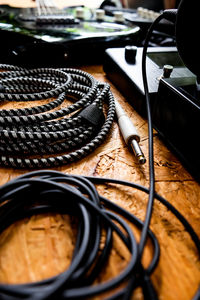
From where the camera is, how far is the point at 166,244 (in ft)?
1.00

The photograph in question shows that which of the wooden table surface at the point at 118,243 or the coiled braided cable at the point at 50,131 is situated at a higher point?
the coiled braided cable at the point at 50,131

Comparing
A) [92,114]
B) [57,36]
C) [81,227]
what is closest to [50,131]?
[92,114]

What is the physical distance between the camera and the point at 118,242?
30 cm

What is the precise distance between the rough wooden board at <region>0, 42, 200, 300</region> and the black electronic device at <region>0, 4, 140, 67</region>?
0.41m

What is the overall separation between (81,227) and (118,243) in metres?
0.05

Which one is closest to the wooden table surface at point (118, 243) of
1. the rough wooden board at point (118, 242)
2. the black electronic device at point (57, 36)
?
the rough wooden board at point (118, 242)

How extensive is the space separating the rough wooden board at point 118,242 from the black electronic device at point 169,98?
0.15ft

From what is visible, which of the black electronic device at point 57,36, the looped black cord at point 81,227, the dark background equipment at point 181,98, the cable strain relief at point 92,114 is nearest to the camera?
the looped black cord at point 81,227

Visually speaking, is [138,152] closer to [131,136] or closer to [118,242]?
[131,136]

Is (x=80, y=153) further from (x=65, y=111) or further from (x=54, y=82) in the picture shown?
(x=54, y=82)

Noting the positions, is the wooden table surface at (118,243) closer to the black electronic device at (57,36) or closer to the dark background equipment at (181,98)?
the dark background equipment at (181,98)

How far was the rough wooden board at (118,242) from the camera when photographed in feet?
0.88

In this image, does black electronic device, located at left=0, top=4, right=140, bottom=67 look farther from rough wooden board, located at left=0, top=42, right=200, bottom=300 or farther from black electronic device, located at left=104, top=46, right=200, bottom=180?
rough wooden board, located at left=0, top=42, right=200, bottom=300

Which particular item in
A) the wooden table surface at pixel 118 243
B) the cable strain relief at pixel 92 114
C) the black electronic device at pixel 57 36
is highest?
the black electronic device at pixel 57 36
